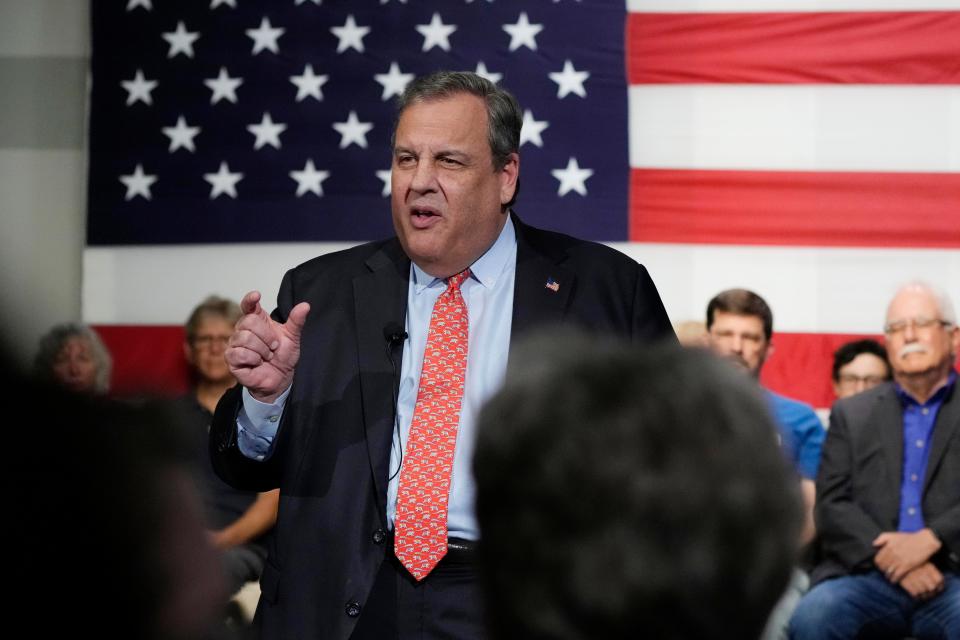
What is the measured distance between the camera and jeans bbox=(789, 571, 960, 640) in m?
3.91

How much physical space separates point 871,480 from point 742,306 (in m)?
0.75

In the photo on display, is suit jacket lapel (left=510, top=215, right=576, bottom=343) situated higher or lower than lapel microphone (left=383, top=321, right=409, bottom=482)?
higher

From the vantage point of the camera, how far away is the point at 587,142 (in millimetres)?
5117

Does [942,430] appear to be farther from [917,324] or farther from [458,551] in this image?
[458,551]

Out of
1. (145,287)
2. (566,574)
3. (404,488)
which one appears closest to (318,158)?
(145,287)

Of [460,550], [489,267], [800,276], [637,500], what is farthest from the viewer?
[800,276]

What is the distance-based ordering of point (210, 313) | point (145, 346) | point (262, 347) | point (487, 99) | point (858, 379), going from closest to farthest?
point (262, 347), point (487, 99), point (858, 379), point (210, 313), point (145, 346)

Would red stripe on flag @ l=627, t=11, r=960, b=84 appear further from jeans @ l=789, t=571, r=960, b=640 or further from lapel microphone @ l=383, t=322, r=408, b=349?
lapel microphone @ l=383, t=322, r=408, b=349

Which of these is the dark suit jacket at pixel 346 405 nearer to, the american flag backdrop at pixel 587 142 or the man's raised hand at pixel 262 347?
the man's raised hand at pixel 262 347

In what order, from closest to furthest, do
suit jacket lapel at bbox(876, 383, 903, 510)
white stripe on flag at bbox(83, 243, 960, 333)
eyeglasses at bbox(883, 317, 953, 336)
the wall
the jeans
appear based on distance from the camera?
the jeans, suit jacket lapel at bbox(876, 383, 903, 510), eyeglasses at bbox(883, 317, 953, 336), white stripe on flag at bbox(83, 243, 960, 333), the wall

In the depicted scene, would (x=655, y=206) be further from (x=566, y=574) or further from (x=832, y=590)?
(x=566, y=574)

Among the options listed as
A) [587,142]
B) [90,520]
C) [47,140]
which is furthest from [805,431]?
[90,520]

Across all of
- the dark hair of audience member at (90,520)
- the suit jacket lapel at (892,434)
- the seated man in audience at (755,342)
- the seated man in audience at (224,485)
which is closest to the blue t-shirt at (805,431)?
the seated man in audience at (755,342)

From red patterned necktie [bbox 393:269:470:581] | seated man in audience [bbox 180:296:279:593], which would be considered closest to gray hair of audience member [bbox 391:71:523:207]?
red patterned necktie [bbox 393:269:470:581]
